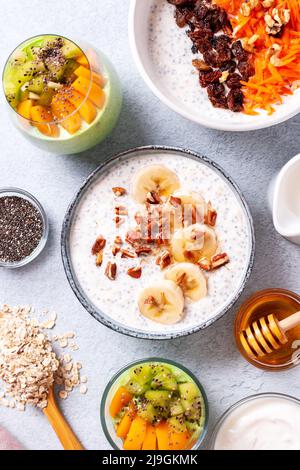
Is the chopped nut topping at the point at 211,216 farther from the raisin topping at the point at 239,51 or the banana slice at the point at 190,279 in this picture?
the raisin topping at the point at 239,51

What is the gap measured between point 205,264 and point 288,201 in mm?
270

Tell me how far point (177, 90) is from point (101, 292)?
1.87 feet

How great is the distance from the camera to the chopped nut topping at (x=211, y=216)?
68.3 inches

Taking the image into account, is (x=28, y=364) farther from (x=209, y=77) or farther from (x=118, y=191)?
(x=209, y=77)

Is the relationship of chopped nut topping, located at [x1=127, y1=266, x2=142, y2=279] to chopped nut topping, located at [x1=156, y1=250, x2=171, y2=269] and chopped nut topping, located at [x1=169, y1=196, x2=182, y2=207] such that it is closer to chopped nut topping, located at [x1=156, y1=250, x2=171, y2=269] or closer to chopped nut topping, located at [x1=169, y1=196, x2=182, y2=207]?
chopped nut topping, located at [x1=156, y1=250, x2=171, y2=269]

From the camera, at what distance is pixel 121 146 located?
1.87 meters

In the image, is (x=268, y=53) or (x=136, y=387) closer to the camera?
(x=268, y=53)

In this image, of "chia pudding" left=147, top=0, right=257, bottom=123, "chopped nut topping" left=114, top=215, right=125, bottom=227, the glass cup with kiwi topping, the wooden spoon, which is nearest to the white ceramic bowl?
"chia pudding" left=147, top=0, right=257, bottom=123

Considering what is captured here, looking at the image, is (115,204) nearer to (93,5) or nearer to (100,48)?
(100,48)

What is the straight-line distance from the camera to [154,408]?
1.73 meters

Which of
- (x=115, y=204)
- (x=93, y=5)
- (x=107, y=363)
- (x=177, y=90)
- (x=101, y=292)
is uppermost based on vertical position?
(x=93, y=5)

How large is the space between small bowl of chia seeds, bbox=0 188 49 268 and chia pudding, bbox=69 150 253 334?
13 centimetres

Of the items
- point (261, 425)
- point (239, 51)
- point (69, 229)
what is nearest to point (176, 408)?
point (261, 425)
